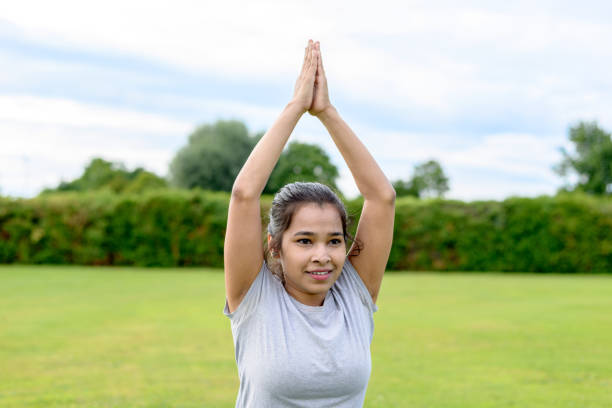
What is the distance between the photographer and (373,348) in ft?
30.0

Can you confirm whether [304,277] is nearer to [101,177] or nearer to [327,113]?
[327,113]

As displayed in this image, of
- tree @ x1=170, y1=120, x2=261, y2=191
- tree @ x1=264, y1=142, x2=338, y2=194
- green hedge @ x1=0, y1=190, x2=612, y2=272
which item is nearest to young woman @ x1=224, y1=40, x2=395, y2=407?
green hedge @ x1=0, y1=190, x2=612, y2=272

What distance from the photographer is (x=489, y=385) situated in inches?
277

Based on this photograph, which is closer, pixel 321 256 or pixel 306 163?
pixel 321 256

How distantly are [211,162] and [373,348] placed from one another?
43626 millimetres

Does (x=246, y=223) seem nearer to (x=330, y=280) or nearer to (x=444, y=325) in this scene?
(x=330, y=280)

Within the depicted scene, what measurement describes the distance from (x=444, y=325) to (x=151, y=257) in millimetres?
17411

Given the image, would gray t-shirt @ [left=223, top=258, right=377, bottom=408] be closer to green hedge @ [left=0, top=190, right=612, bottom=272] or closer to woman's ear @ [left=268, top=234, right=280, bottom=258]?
woman's ear @ [left=268, top=234, right=280, bottom=258]

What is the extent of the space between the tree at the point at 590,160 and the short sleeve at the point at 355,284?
180ft

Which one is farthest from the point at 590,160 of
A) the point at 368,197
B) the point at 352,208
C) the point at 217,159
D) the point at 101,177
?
the point at 368,197

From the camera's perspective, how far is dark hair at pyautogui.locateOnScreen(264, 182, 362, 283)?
8.32ft

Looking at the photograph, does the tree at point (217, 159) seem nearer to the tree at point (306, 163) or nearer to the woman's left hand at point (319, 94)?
the tree at point (306, 163)

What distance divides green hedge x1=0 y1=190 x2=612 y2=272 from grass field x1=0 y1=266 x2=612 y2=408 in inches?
320

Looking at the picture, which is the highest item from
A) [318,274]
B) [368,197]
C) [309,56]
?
[309,56]
